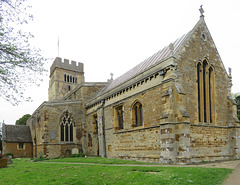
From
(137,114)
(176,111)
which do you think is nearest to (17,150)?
(137,114)

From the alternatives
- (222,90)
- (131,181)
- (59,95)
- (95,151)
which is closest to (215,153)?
(222,90)

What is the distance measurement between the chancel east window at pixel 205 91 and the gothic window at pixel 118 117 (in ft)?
25.1

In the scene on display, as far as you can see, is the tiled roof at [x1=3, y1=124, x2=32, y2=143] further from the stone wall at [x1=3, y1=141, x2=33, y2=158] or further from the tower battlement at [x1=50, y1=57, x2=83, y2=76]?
the tower battlement at [x1=50, y1=57, x2=83, y2=76]

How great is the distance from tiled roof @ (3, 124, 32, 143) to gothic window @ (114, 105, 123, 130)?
777 inches

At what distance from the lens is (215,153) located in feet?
56.5

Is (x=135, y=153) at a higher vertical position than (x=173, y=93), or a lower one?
lower

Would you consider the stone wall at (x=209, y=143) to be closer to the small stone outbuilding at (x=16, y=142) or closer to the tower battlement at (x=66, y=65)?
the small stone outbuilding at (x=16, y=142)

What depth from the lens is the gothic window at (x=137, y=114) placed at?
19064 millimetres

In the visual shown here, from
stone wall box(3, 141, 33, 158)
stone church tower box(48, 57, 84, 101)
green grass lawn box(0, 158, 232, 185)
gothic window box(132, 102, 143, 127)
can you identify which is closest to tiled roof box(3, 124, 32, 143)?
stone wall box(3, 141, 33, 158)

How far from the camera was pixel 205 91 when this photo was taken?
711 inches

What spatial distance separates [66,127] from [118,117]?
28.4ft

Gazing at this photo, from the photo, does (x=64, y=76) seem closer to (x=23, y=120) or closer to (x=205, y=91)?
(x=23, y=120)

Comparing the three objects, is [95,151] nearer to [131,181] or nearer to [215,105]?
[215,105]

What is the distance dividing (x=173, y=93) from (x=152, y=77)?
8.94 feet
